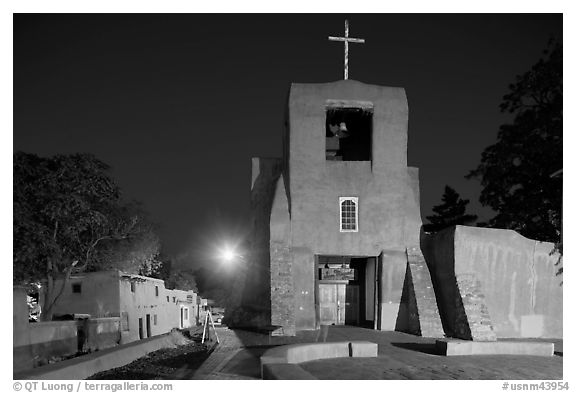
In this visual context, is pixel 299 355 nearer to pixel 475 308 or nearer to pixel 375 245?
pixel 475 308

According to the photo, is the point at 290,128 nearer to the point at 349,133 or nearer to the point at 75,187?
the point at 349,133

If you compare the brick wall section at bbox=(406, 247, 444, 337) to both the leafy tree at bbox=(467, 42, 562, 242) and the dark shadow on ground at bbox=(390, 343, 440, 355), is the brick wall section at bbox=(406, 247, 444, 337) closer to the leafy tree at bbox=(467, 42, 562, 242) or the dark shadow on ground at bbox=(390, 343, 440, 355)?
the dark shadow on ground at bbox=(390, 343, 440, 355)

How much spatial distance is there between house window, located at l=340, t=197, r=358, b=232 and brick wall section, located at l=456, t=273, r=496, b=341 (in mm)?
4403

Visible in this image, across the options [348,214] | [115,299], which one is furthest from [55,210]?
[115,299]

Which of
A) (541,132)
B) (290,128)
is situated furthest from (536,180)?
(290,128)

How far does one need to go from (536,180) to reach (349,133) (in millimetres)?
9263

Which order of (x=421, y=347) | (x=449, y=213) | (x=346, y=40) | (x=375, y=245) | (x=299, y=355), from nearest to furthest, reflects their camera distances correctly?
(x=299, y=355) → (x=421, y=347) → (x=375, y=245) → (x=346, y=40) → (x=449, y=213)

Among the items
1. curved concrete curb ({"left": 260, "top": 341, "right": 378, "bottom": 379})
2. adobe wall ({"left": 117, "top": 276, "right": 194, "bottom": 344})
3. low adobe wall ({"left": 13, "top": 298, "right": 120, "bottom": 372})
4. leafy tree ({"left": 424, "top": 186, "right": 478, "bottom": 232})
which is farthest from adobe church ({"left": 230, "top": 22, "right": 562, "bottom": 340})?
leafy tree ({"left": 424, "top": 186, "right": 478, "bottom": 232})

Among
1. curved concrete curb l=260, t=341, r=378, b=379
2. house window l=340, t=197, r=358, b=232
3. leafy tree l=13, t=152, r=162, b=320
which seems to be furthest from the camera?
house window l=340, t=197, r=358, b=232

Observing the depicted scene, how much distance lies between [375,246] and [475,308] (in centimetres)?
451

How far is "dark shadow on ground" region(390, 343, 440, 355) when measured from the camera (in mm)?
15816

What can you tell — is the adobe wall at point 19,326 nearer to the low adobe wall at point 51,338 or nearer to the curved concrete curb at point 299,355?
the low adobe wall at point 51,338

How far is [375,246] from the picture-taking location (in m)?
21.9

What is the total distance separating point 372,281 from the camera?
23.5 meters
